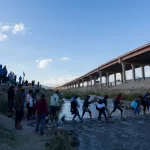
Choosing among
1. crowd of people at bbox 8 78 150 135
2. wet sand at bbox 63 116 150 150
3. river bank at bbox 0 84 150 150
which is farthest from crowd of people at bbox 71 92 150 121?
river bank at bbox 0 84 150 150

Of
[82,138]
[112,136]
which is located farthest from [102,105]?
[82,138]

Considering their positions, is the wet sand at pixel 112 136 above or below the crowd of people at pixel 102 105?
below

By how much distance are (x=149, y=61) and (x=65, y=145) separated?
203 feet

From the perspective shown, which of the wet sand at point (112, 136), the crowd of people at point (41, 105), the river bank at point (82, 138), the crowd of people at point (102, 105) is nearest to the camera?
the river bank at point (82, 138)

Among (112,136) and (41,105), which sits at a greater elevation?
(41,105)

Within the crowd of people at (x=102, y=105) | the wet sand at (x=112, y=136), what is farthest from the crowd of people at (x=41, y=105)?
the wet sand at (x=112, y=136)

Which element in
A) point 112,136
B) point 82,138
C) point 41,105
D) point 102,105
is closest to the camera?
point 41,105

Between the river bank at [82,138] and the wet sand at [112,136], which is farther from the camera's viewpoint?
the wet sand at [112,136]

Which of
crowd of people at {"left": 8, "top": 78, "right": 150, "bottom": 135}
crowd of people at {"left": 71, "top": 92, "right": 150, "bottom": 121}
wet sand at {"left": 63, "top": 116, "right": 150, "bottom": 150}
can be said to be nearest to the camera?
wet sand at {"left": 63, "top": 116, "right": 150, "bottom": 150}

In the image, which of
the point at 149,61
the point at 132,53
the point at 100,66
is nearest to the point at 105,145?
the point at 132,53

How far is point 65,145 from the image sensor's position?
27.0 feet

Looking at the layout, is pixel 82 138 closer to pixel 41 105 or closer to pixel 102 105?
pixel 41 105

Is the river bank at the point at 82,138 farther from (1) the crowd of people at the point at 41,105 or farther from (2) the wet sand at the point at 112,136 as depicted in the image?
(1) the crowd of people at the point at 41,105

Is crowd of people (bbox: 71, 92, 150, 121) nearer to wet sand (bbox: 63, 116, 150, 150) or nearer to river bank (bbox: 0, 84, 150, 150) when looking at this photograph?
wet sand (bbox: 63, 116, 150, 150)
